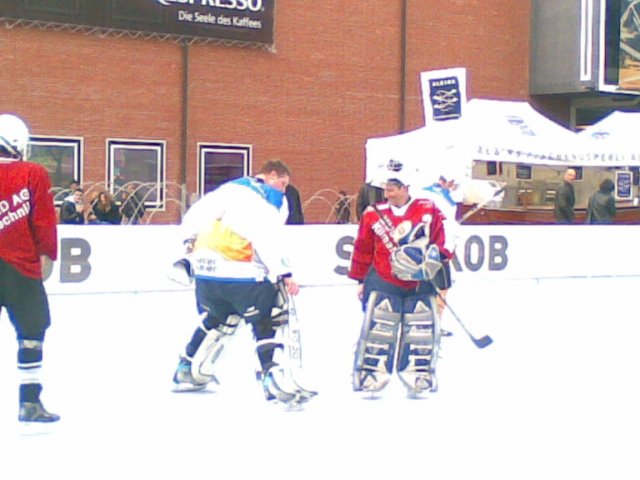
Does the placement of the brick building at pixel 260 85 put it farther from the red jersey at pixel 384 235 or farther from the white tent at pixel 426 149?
the red jersey at pixel 384 235

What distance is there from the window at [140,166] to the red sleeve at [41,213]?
15807mm

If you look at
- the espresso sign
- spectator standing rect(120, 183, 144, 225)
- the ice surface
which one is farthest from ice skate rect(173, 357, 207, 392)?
the espresso sign

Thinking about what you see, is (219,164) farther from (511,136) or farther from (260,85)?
(511,136)

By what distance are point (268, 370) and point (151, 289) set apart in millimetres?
7260

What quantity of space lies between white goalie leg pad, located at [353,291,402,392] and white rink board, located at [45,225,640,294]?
3.71 meters

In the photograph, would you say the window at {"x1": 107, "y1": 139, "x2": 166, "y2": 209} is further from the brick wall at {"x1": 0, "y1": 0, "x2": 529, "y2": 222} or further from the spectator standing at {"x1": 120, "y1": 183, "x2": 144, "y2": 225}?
the spectator standing at {"x1": 120, "y1": 183, "x2": 144, "y2": 225}

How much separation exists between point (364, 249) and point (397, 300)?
432 millimetres

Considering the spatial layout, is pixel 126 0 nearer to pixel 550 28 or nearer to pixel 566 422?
pixel 550 28

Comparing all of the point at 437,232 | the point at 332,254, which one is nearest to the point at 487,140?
the point at 332,254

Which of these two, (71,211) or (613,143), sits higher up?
(613,143)

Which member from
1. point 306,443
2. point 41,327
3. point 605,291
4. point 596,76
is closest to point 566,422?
point 306,443

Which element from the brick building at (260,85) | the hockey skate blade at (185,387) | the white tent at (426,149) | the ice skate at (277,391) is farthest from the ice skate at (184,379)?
the brick building at (260,85)

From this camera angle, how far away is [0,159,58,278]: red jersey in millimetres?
6180

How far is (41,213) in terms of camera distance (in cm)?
625
